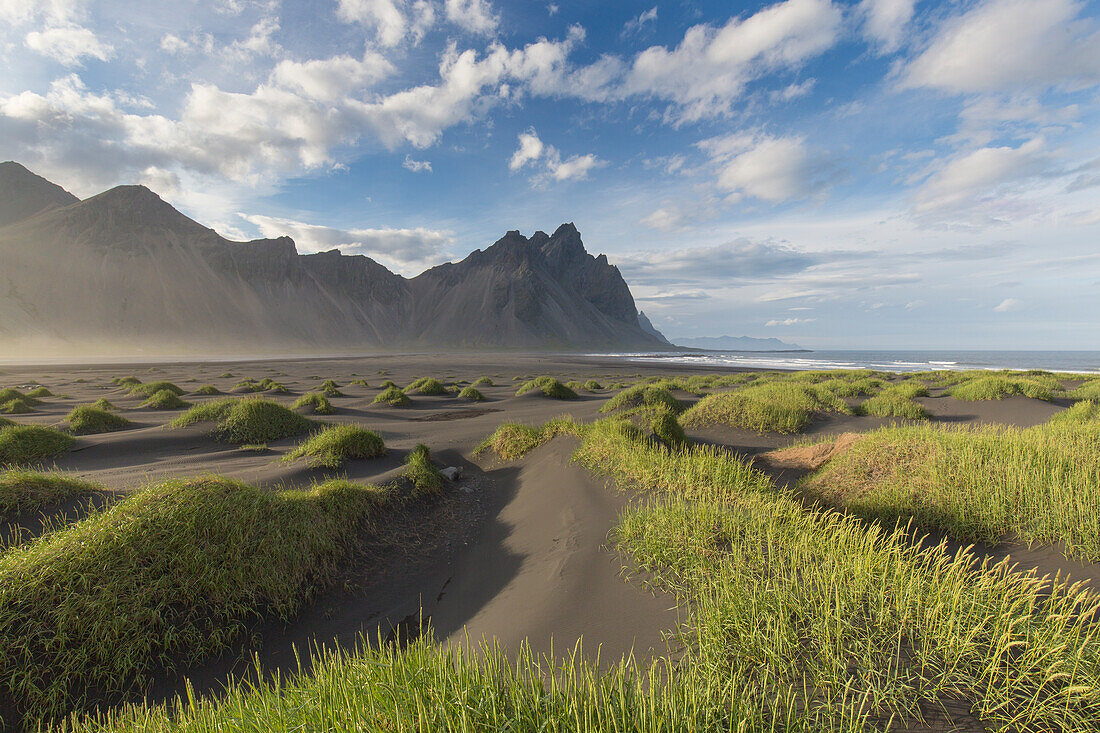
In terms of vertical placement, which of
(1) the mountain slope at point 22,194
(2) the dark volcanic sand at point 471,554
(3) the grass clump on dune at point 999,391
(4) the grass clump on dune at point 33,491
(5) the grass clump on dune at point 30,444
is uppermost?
(1) the mountain slope at point 22,194

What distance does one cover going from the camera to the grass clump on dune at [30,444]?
813 cm

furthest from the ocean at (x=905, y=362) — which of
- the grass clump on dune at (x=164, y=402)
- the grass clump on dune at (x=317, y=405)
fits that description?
the grass clump on dune at (x=164, y=402)

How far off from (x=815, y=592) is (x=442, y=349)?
121m

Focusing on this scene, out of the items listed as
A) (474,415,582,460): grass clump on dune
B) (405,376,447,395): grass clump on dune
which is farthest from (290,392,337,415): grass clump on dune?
(474,415,582,460): grass clump on dune

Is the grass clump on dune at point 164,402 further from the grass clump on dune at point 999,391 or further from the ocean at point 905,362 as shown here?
the ocean at point 905,362

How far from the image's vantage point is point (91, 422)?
11641mm

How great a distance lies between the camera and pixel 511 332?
429 ft

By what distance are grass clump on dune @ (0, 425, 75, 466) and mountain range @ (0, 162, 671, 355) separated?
3646 inches

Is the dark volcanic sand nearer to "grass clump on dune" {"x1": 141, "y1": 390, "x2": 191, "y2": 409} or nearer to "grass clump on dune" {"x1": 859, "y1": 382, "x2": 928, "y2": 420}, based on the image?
"grass clump on dune" {"x1": 859, "y1": 382, "x2": 928, "y2": 420}

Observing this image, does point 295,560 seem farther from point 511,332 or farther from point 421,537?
point 511,332

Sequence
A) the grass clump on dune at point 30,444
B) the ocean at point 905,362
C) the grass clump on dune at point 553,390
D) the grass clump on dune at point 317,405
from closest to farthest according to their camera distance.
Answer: the grass clump on dune at point 30,444, the grass clump on dune at point 317,405, the grass clump on dune at point 553,390, the ocean at point 905,362

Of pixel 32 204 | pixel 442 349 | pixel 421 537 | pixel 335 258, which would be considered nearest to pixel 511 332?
pixel 442 349

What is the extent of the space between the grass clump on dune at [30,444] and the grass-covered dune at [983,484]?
14.5 meters

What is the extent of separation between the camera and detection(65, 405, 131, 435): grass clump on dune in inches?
451
